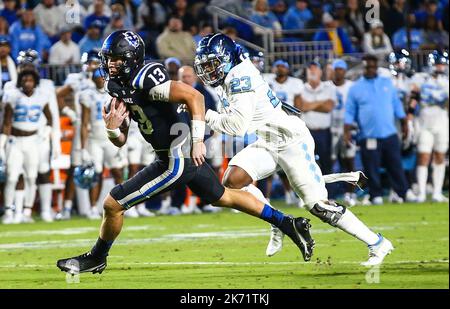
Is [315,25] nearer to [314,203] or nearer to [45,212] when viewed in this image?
[45,212]

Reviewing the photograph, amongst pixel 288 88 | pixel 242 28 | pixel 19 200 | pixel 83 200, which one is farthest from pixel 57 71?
pixel 242 28

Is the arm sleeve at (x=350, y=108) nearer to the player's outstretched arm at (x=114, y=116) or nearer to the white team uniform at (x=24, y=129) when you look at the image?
the white team uniform at (x=24, y=129)

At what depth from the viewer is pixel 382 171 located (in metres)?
17.7

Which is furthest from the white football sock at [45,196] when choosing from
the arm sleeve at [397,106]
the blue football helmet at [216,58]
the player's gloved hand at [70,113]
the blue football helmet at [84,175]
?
the blue football helmet at [216,58]

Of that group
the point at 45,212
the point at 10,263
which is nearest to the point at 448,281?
the point at 10,263

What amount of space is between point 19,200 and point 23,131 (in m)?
0.86

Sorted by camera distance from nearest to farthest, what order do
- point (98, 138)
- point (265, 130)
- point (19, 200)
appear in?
Answer: point (265, 130) → point (19, 200) → point (98, 138)

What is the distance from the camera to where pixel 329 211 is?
8648 mm

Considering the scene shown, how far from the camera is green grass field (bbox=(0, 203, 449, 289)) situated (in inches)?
333

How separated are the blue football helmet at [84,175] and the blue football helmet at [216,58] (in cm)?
582

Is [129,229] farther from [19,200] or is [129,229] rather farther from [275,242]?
[275,242]

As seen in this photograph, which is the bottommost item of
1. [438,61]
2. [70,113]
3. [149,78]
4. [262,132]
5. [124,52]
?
[70,113]

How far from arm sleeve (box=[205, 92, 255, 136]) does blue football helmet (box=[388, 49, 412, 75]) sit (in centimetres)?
860

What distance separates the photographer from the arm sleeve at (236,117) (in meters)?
8.72
